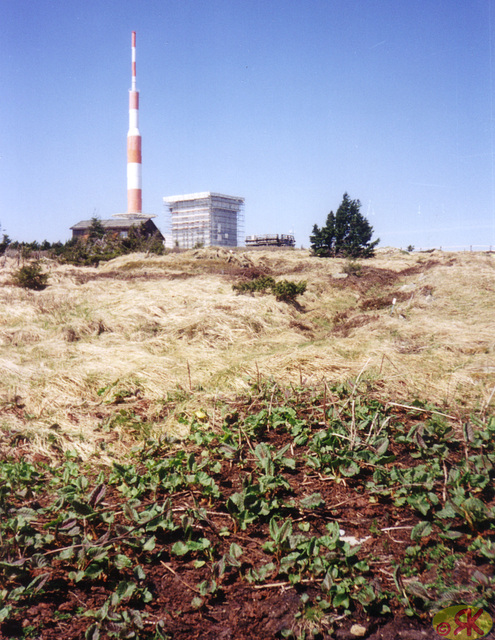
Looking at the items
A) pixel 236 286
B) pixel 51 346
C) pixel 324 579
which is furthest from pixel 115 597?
pixel 236 286

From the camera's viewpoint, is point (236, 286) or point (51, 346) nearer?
point (51, 346)

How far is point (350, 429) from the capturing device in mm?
2674

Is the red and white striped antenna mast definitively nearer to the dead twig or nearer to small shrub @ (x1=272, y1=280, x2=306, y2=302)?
small shrub @ (x1=272, y1=280, x2=306, y2=302)

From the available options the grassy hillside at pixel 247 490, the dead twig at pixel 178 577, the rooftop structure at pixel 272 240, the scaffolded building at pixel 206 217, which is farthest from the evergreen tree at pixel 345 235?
the scaffolded building at pixel 206 217

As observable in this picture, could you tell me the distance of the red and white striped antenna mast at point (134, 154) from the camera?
47.8 meters

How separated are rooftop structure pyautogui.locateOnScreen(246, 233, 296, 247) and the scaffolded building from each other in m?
23.4

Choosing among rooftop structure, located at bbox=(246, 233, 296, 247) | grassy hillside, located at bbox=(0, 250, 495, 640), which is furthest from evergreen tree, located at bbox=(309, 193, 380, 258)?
grassy hillside, located at bbox=(0, 250, 495, 640)

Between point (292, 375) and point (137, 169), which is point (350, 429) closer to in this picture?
point (292, 375)

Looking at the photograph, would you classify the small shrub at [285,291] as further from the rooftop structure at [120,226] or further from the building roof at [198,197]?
the building roof at [198,197]

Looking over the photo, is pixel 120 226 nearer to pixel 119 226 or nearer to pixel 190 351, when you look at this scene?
pixel 119 226

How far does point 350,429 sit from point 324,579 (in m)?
1.22

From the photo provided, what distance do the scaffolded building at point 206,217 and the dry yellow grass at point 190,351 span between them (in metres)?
58.2

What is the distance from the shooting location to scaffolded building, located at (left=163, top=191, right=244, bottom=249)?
66.8 meters

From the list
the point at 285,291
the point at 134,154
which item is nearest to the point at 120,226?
the point at 134,154
